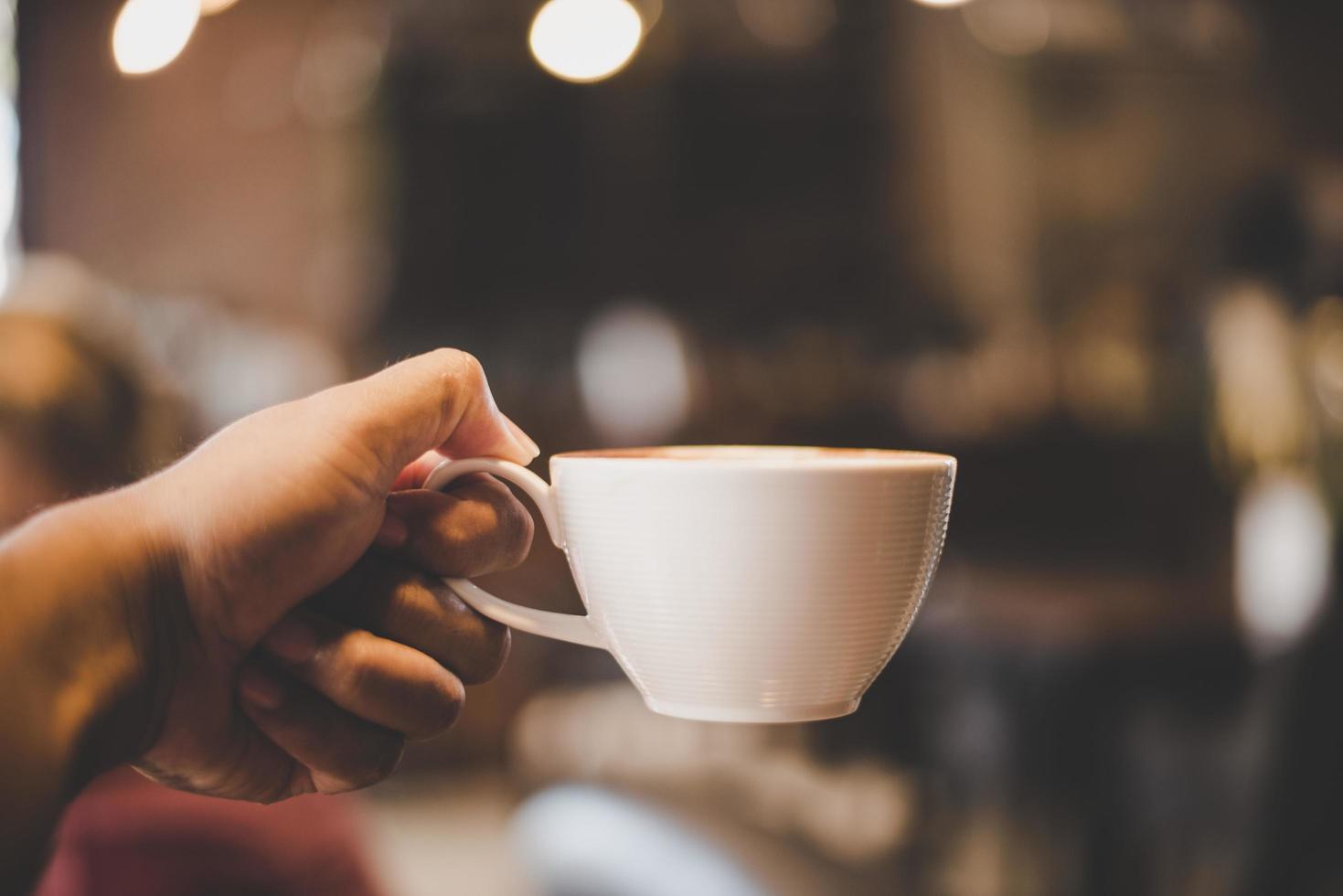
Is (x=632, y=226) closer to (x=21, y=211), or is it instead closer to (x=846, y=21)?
(x=846, y=21)

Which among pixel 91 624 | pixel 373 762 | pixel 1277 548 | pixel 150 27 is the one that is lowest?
pixel 1277 548

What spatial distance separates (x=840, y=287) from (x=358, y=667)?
3490 millimetres

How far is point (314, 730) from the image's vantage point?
589 mm

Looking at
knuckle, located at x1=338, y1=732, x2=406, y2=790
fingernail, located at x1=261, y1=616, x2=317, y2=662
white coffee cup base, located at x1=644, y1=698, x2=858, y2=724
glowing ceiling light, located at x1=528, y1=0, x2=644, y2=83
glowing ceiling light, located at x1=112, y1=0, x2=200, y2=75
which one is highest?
glowing ceiling light, located at x1=528, y1=0, x2=644, y2=83

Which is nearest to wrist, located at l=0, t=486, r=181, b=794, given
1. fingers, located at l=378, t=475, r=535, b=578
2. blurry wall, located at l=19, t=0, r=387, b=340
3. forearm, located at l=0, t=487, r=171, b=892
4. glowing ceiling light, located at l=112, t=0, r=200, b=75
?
forearm, located at l=0, t=487, r=171, b=892

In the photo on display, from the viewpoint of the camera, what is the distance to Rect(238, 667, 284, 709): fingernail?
0.58 m

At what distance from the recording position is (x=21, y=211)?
3176 millimetres

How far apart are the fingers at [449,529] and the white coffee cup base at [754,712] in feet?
0.39

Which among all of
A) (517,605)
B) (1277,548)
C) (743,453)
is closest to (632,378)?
(1277,548)

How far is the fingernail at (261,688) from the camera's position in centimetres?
58

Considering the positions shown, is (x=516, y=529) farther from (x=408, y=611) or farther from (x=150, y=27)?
(x=150, y=27)

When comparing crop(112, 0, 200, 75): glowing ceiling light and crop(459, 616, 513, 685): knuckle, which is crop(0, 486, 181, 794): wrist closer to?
crop(459, 616, 513, 685): knuckle

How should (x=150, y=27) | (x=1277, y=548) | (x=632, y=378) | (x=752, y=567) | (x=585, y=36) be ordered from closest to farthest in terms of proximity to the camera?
1. (x=752, y=567)
2. (x=150, y=27)
3. (x=585, y=36)
4. (x=1277, y=548)
5. (x=632, y=378)

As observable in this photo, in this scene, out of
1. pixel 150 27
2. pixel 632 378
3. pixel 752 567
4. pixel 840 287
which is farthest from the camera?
pixel 840 287
